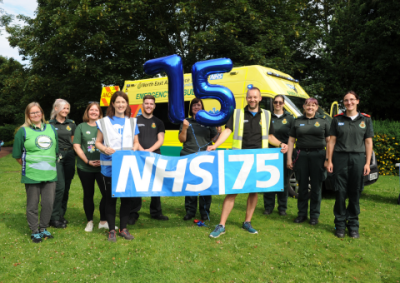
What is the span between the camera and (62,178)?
505cm

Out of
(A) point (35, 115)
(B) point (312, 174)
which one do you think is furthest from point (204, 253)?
(A) point (35, 115)

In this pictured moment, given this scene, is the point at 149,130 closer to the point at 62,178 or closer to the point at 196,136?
the point at 196,136

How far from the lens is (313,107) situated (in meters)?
5.32

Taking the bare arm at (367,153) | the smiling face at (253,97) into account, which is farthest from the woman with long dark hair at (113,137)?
the bare arm at (367,153)

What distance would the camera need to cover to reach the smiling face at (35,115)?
437 cm

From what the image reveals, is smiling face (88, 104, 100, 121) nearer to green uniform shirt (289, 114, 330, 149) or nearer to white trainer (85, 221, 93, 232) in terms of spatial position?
white trainer (85, 221, 93, 232)

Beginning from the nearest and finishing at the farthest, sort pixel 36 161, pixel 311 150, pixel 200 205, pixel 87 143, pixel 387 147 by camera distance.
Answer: pixel 36 161 < pixel 87 143 < pixel 311 150 < pixel 200 205 < pixel 387 147

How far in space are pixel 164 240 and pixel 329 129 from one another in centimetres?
331

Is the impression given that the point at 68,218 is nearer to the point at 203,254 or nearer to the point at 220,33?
the point at 203,254

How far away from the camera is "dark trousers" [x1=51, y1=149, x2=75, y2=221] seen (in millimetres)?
5004

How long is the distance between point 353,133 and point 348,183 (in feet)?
2.57

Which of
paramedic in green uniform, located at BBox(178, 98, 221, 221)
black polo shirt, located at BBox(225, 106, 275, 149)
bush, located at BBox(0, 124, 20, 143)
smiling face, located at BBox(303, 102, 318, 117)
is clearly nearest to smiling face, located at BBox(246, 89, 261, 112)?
black polo shirt, located at BBox(225, 106, 275, 149)

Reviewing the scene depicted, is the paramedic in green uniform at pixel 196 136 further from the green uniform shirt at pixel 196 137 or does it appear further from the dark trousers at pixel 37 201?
the dark trousers at pixel 37 201

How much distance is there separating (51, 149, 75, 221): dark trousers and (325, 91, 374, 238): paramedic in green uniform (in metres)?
4.25
